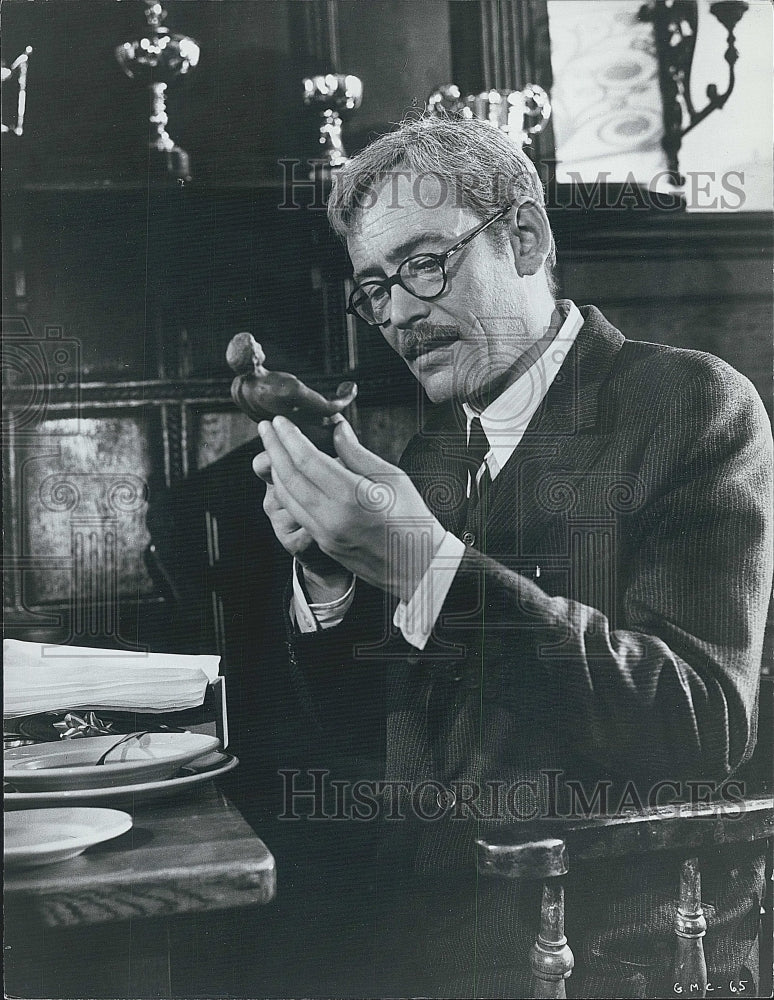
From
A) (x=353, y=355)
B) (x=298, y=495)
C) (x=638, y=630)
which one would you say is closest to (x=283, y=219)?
(x=353, y=355)

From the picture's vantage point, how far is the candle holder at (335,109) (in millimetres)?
2098

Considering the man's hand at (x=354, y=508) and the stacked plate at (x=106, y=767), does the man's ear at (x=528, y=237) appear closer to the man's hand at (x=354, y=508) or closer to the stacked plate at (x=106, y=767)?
the man's hand at (x=354, y=508)

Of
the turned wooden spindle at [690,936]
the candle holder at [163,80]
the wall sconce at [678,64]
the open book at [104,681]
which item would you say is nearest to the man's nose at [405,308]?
the candle holder at [163,80]

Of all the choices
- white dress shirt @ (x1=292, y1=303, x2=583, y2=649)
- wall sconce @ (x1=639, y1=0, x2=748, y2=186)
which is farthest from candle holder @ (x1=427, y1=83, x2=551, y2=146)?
white dress shirt @ (x1=292, y1=303, x2=583, y2=649)

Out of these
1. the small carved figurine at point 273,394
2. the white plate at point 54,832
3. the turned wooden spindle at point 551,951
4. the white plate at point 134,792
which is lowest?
the turned wooden spindle at point 551,951

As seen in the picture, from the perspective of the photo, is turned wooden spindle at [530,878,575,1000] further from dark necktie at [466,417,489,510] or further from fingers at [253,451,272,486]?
fingers at [253,451,272,486]

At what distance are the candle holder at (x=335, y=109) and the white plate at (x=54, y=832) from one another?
5.11 feet

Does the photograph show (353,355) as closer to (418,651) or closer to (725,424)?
(418,651)

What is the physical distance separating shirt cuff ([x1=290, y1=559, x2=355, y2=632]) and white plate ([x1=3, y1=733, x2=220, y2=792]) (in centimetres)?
34

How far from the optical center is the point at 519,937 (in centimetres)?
208

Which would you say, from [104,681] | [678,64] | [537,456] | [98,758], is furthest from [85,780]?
Result: [678,64]

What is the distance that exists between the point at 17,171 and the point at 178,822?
1.54 meters

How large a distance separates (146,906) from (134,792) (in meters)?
0.24

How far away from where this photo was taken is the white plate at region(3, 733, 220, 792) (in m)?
2.04
